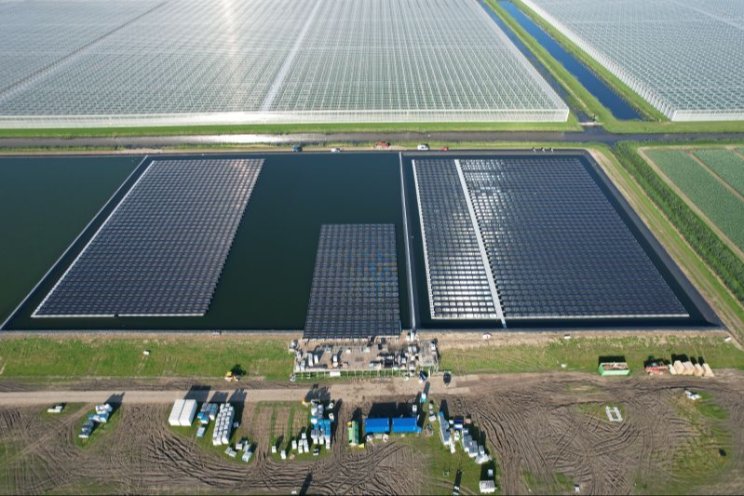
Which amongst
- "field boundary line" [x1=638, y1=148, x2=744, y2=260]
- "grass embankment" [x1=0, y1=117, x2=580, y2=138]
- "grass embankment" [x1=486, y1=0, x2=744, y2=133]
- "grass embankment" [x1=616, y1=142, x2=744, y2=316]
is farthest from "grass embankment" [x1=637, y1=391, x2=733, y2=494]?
"grass embankment" [x1=486, y1=0, x2=744, y2=133]

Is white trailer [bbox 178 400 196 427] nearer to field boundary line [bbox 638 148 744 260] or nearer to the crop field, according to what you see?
field boundary line [bbox 638 148 744 260]

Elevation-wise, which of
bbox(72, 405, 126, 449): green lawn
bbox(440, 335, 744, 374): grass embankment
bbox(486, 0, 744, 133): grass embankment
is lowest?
bbox(72, 405, 126, 449): green lawn

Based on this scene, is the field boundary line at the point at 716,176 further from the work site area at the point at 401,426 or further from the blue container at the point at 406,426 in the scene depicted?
the blue container at the point at 406,426

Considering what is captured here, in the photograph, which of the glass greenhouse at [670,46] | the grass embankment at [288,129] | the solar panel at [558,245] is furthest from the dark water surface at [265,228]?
the glass greenhouse at [670,46]

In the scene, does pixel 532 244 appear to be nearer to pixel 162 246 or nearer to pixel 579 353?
pixel 579 353

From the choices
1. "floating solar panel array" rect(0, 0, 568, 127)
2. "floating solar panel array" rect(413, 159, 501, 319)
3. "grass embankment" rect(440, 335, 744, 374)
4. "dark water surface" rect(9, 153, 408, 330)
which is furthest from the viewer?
"floating solar panel array" rect(0, 0, 568, 127)

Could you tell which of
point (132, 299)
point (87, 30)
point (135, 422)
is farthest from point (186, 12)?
point (135, 422)

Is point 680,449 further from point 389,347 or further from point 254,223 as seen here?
point 254,223
